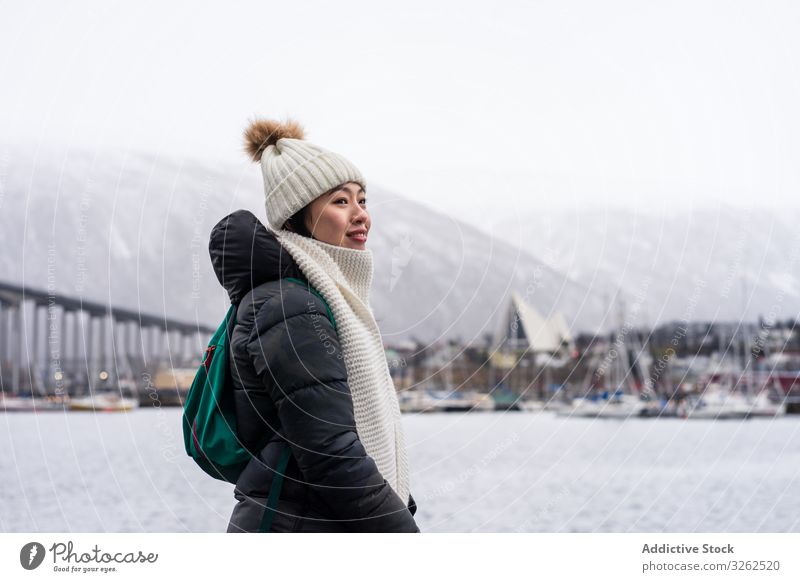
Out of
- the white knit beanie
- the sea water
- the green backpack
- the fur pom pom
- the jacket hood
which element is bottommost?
the sea water

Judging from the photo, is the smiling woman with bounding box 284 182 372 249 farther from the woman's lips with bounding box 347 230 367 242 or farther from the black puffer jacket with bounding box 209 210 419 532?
Result: the black puffer jacket with bounding box 209 210 419 532

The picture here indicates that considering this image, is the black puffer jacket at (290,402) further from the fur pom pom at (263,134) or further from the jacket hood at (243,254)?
the fur pom pom at (263,134)

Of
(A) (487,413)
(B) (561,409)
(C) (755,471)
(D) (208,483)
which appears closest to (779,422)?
(B) (561,409)

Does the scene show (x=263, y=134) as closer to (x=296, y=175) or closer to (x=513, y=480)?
(x=296, y=175)

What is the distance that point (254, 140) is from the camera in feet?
8.26

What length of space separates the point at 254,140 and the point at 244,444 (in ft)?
2.69

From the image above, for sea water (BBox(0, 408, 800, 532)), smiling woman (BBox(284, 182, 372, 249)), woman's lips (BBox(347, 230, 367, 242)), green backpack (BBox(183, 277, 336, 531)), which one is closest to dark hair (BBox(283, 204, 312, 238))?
smiling woman (BBox(284, 182, 372, 249))

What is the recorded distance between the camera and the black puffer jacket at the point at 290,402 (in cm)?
204

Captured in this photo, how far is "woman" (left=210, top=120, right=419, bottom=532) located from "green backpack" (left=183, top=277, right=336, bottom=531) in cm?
1

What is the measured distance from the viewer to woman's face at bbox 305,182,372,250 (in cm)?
233

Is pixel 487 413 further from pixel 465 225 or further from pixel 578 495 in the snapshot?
pixel 465 225

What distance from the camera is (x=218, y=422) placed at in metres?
2.15

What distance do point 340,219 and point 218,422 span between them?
1.84 feet

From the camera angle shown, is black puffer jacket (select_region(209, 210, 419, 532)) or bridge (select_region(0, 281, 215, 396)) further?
bridge (select_region(0, 281, 215, 396))
